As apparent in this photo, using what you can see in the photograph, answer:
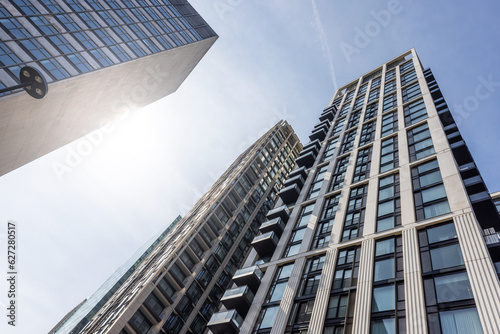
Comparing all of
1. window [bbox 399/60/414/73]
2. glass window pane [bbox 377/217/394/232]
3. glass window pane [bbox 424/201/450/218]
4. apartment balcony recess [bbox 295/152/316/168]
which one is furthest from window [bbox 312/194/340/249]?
window [bbox 399/60/414/73]

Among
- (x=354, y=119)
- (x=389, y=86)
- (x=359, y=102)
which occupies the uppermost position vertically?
(x=359, y=102)

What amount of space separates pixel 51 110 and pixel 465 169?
40.0 meters

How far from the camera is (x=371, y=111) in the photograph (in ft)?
139

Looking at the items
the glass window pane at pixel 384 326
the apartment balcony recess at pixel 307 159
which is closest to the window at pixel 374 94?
the apartment balcony recess at pixel 307 159

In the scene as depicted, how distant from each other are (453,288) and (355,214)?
33.4 feet

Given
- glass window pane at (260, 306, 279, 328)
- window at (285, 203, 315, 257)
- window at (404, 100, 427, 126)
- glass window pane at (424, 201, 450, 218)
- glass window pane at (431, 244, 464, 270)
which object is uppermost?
window at (404, 100, 427, 126)

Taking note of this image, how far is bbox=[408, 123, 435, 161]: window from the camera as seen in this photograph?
2547cm

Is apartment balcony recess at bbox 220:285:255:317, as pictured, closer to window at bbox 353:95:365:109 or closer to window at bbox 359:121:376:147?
window at bbox 359:121:376:147

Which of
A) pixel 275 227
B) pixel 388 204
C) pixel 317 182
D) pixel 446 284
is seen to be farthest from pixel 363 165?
pixel 446 284

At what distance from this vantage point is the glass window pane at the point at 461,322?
12.4 meters

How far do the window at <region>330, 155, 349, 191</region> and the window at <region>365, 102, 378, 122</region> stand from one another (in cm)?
975

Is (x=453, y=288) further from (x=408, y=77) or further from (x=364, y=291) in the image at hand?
(x=408, y=77)

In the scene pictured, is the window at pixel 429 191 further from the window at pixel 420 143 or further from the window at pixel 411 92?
the window at pixel 411 92

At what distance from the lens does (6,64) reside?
1103 inches
